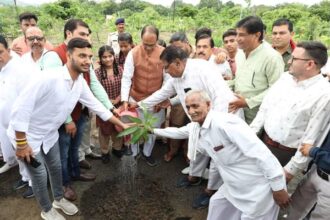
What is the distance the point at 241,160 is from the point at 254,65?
1.28 m

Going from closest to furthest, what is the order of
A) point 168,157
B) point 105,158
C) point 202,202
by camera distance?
point 202,202 < point 105,158 < point 168,157

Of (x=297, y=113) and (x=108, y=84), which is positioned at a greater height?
(x=297, y=113)

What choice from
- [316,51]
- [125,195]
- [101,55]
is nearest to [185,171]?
[125,195]

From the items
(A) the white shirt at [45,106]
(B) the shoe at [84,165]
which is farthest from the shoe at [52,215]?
(B) the shoe at [84,165]

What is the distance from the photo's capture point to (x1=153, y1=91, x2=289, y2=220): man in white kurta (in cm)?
233

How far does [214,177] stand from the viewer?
350 cm

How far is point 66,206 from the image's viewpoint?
11.2 feet

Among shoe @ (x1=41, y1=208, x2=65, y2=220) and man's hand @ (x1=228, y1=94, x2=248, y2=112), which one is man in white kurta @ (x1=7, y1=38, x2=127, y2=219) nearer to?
shoe @ (x1=41, y1=208, x2=65, y2=220)

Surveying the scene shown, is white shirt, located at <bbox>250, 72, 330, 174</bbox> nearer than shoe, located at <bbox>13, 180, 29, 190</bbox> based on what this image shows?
Yes

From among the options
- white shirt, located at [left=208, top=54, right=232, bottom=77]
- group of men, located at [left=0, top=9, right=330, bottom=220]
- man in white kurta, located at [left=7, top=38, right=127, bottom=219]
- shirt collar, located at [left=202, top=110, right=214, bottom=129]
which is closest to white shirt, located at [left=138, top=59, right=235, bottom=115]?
group of men, located at [left=0, top=9, right=330, bottom=220]

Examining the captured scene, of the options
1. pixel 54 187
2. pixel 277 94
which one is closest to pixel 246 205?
pixel 277 94

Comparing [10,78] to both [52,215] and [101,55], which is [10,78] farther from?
[52,215]

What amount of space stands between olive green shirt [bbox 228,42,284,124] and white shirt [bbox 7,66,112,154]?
184cm

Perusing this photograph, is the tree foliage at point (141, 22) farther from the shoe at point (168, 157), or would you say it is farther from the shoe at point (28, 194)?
the shoe at point (28, 194)
